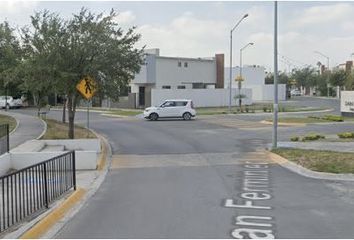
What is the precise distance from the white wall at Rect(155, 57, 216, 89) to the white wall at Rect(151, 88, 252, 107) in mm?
3566

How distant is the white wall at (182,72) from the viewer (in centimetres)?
6134

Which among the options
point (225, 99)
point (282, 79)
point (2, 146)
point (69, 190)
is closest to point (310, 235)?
point (69, 190)

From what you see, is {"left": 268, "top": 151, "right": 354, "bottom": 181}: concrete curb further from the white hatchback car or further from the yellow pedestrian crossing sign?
the white hatchback car

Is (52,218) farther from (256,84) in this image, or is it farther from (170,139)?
(256,84)

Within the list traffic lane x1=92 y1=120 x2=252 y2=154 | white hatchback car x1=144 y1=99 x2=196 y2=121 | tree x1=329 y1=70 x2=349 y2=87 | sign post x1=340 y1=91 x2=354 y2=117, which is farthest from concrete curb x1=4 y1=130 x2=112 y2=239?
tree x1=329 y1=70 x2=349 y2=87

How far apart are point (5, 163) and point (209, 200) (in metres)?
7.69

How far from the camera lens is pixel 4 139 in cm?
1850

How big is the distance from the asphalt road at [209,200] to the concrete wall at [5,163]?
319cm

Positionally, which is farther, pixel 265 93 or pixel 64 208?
pixel 265 93

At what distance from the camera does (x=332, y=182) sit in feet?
46.9

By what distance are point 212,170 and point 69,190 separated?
5389mm

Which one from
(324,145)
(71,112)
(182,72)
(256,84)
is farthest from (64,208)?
(256,84)

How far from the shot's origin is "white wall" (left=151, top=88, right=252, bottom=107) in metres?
57.2

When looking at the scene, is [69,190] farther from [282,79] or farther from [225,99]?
[282,79]
